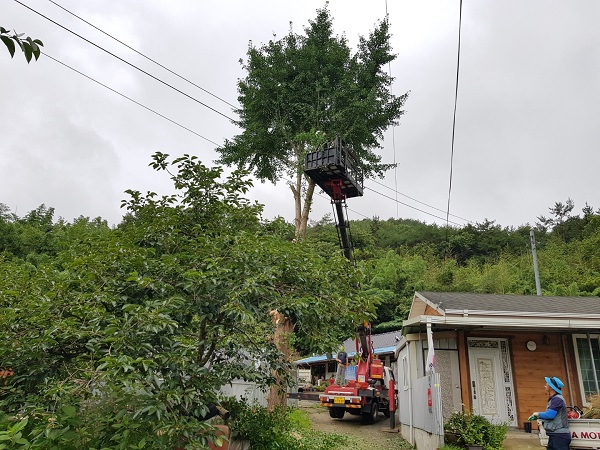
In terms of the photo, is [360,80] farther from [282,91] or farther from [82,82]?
[82,82]

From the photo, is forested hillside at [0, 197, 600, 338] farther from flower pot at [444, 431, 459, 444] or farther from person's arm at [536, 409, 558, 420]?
person's arm at [536, 409, 558, 420]

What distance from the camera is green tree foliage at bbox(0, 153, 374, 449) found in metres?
3.48

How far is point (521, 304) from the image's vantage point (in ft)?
36.4

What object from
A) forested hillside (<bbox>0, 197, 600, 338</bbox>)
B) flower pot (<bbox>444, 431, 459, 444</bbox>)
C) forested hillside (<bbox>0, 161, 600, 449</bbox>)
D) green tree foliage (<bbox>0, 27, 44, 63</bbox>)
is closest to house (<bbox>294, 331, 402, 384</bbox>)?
forested hillside (<bbox>0, 197, 600, 338</bbox>)

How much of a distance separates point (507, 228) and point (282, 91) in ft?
148

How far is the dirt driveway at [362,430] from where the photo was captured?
33.4 ft

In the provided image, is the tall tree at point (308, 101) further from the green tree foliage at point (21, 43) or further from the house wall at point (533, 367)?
the green tree foliage at point (21, 43)

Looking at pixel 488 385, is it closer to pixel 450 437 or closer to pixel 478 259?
pixel 450 437

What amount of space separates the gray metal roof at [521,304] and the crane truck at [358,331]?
2234mm

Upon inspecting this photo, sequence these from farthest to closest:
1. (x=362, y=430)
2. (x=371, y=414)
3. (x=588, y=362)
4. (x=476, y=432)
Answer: (x=371, y=414), (x=362, y=430), (x=588, y=362), (x=476, y=432)

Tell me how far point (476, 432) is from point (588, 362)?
13.6ft

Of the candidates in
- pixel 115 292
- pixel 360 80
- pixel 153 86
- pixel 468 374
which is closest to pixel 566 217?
pixel 360 80

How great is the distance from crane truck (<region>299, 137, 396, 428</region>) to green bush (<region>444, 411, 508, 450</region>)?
3.48 metres

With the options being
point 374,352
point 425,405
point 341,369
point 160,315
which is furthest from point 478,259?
point 160,315
